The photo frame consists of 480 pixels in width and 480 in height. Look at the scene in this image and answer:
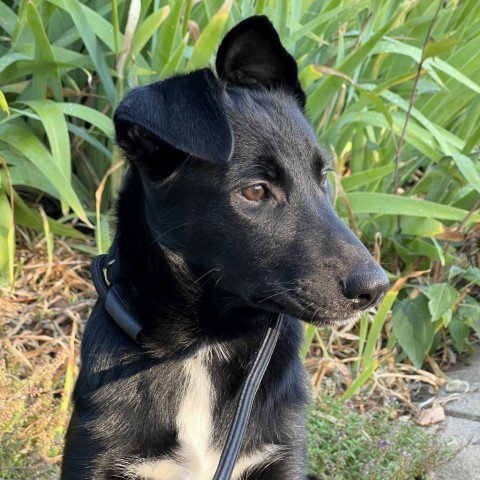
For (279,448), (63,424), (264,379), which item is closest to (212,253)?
(264,379)

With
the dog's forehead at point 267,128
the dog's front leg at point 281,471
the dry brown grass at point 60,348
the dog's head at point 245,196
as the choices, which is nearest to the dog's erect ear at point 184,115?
the dog's head at point 245,196

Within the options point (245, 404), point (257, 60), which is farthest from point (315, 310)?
point (257, 60)

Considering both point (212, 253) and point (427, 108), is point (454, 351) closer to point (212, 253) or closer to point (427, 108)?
point (427, 108)

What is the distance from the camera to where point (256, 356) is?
2.08 metres

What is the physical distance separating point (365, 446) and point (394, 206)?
93 centimetres

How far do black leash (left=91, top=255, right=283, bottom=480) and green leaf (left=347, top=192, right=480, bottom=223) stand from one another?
1364mm

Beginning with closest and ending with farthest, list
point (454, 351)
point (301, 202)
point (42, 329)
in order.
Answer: point (301, 202)
point (42, 329)
point (454, 351)

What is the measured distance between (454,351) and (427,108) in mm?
1048

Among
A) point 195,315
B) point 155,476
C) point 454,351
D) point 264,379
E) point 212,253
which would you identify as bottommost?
point 454,351

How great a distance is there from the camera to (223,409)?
2.15 meters

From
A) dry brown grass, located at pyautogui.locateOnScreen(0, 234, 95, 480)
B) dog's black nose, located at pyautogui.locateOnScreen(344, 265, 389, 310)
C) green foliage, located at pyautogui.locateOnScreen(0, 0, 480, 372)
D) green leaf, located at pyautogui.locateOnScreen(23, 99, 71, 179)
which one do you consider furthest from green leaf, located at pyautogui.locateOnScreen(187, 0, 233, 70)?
dog's black nose, located at pyautogui.locateOnScreen(344, 265, 389, 310)

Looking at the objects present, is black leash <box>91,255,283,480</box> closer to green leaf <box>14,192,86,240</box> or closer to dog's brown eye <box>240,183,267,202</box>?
dog's brown eye <box>240,183,267,202</box>

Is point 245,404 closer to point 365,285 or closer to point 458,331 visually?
point 365,285

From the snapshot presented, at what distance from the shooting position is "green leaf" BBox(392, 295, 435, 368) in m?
3.45
